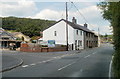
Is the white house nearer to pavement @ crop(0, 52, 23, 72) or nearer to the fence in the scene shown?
the fence

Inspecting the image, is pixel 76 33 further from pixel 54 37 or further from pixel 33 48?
pixel 33 48

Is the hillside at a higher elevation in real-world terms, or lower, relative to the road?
higher

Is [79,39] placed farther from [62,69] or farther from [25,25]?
[25,25]

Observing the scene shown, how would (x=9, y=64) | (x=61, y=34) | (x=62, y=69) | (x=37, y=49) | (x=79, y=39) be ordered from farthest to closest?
(x=79, y=39), (x=61, y=34), (x=37, y=49), (x=9, y=64), (x=62, y=69)

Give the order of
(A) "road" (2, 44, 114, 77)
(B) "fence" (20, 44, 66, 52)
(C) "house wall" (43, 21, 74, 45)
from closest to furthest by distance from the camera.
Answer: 1. (A) "road" (2, 44, 114, 77)
2. (B) "fence" (20, 44, 66, 52)
3. (C) "house wall" (43, 21, 74, 45)

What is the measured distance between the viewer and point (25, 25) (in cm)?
10719

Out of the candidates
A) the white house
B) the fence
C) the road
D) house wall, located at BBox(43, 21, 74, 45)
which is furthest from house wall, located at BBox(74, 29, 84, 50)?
the road

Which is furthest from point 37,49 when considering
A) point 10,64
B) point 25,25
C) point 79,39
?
point 25,25

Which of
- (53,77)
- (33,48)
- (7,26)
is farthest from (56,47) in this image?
(7,26)

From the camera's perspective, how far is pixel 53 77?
37.7 ft

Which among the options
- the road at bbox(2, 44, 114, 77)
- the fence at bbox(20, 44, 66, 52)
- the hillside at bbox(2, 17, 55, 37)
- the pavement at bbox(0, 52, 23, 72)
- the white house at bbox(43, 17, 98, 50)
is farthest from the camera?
the hillside at bbox(2, 17, 55, 37)

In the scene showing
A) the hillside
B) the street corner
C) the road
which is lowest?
the road

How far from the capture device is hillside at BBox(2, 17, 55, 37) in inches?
3952

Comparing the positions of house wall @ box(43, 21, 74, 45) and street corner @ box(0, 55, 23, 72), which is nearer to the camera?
street corner @ box(0, 55, 23, 72)
